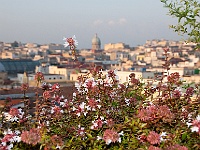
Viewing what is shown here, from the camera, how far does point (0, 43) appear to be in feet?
469

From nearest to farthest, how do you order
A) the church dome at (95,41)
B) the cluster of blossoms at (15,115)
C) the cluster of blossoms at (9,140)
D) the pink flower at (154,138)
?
the pink flower at (154,138) < the cluster of blossoms at (9,140) < the cluster of blossoms at (15,115) < the church dome at (95,41)

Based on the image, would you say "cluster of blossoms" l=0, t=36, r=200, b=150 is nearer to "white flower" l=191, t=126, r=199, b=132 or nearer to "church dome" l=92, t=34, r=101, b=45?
"white flower" l=191, t=126, r=199, b=132

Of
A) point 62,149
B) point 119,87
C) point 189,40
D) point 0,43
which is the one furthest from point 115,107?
point 0,43

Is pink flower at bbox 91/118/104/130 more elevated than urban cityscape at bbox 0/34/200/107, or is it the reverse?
pink flower at bbox 91/118/104/130

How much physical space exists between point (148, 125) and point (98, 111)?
1.77 ft

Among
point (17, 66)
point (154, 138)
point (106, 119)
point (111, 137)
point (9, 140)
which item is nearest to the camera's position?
point (154, 138)

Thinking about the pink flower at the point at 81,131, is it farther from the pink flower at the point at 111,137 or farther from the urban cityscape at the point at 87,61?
the urban cityscape at the point at 87,61

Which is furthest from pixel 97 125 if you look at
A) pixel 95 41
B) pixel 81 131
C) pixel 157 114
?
pixel 95 41

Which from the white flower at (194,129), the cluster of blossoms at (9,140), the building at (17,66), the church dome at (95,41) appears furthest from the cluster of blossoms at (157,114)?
the church dome at (95,41)

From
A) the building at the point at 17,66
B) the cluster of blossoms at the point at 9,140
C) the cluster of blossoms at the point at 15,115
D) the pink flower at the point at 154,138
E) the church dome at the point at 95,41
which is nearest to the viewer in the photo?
the pink flower at the point at 154,138

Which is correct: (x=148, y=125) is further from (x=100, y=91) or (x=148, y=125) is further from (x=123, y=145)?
(x=100, y=91)

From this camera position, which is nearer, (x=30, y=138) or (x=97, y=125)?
(x=30, y=138)

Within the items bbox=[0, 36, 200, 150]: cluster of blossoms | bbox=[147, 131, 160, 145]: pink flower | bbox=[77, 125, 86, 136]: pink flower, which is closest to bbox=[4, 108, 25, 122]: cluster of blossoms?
bbox=[0, 36, 200, 150]: cluster of blossoms

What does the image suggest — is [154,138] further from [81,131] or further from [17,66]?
[17,66]
